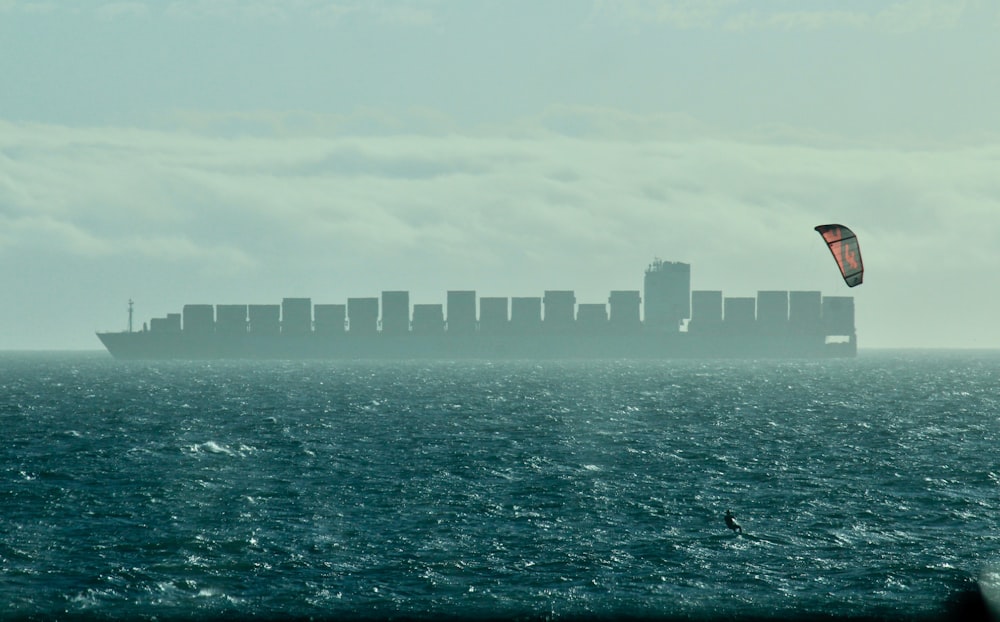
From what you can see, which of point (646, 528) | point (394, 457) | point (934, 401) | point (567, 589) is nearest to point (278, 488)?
point (394, 457)

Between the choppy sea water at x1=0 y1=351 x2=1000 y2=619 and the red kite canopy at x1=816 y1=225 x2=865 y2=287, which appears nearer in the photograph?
the choppy sea water at x1=0 y1=351 x2=1000 y2=619

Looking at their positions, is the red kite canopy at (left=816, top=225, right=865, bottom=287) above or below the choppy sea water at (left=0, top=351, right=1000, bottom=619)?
above

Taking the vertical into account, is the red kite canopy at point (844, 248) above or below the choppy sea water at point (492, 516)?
above

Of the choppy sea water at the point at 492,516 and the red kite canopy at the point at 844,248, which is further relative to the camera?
the red kite canopy at the point at 844,248

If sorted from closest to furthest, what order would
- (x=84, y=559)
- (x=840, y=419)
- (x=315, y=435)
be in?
(x=84, y=559), (x=315, y=435), (x=840, y=419)

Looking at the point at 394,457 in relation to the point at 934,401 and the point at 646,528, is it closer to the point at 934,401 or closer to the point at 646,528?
the point at 646,528
